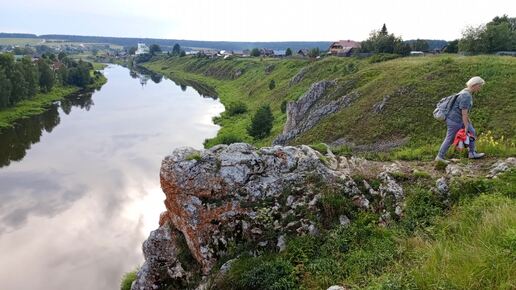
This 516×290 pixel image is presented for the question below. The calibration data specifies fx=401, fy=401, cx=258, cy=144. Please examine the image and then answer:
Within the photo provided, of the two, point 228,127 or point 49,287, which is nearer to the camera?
point 49,287

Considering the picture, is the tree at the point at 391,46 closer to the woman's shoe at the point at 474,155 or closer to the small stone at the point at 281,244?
the woman's shoe at the point at 474,155

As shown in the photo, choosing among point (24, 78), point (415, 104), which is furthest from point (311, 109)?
point (24, 78)

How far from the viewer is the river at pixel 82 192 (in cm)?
1964

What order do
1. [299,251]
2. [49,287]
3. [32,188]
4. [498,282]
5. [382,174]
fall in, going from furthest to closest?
[32,188], [49,287], [382,174], [299,251], [498,282]

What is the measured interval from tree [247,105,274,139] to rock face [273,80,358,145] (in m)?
3.37

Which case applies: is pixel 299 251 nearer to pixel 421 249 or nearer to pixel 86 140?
pixel 421 249

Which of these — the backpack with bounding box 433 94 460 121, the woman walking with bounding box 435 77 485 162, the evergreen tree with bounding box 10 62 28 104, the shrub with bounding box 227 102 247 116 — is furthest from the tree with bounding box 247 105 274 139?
the evergreen tree with bounding box 10 62 28 104

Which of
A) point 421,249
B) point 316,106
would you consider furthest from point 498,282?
point 316,106

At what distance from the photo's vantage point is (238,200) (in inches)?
423

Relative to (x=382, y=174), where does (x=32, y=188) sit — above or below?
below

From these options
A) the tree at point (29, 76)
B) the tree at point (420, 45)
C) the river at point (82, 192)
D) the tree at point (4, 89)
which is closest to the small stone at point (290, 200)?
the river at point (82, 192)

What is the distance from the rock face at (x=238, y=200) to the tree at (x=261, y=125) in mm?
25352

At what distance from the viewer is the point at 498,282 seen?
223 inches

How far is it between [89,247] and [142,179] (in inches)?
417
